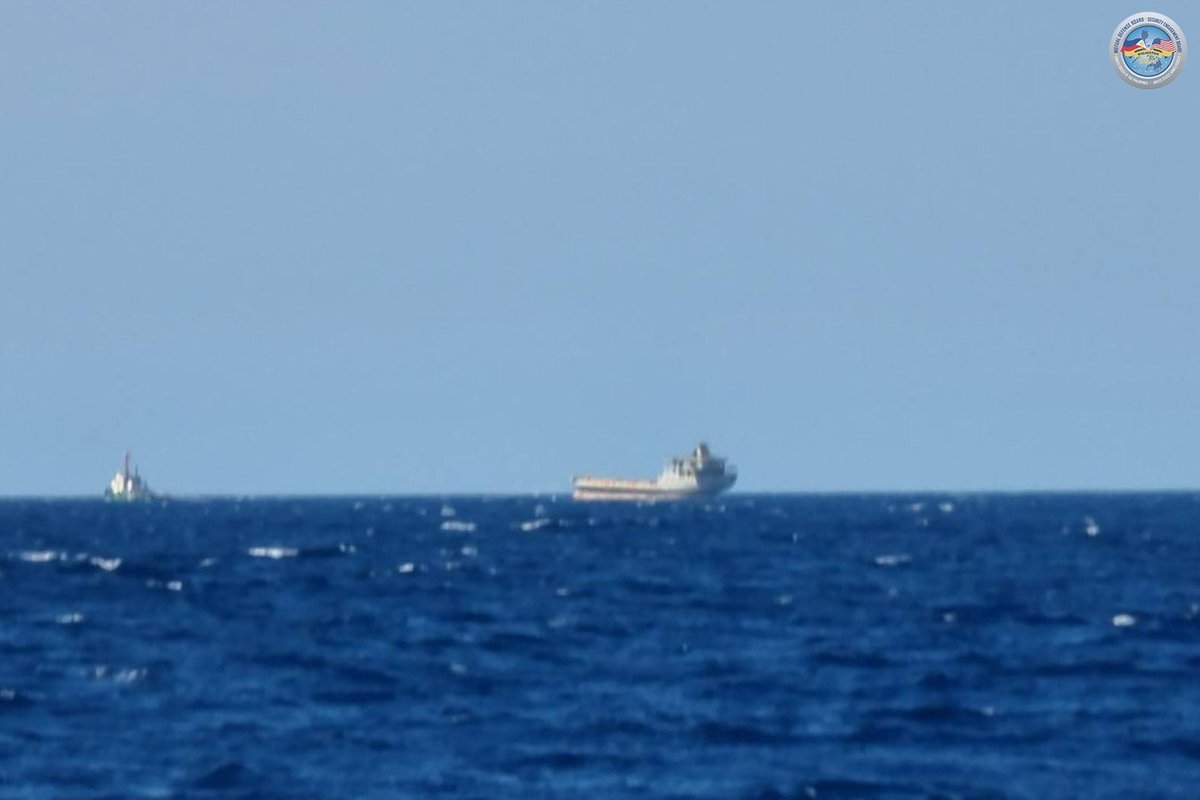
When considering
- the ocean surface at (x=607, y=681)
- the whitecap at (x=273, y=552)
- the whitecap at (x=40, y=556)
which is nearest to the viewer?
the ocean surface at (x=607, y=681)

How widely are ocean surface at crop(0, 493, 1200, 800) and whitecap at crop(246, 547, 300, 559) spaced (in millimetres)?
10021

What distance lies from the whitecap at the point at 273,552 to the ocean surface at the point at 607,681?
1002 centimetres

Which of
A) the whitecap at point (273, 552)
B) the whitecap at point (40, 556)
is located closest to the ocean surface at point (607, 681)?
the whitecap at point (40, 556)

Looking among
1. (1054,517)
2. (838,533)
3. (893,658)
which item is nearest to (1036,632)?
(893,658)

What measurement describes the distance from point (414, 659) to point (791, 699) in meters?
9.98

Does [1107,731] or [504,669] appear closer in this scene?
[1107,731]

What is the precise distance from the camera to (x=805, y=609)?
191 ft

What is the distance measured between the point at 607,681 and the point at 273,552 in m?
55.0

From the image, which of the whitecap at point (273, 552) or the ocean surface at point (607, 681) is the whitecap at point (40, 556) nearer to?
the ocean surface at point (607, 681)

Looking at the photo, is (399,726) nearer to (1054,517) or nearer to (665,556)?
(665,556)

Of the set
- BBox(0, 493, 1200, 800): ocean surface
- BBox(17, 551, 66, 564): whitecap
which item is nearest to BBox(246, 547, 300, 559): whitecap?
BBox(17, 551, 66, 564): whitecap

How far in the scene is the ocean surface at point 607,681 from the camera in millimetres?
32125

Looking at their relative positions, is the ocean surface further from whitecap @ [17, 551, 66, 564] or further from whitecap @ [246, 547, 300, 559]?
whitecap @ [246, 547, 300, 559]

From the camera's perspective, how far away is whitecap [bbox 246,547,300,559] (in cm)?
9175
